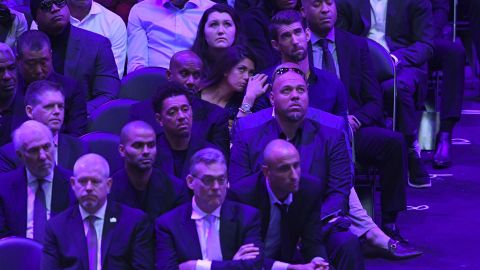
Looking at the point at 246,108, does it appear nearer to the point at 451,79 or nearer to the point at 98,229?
the point at 98,229

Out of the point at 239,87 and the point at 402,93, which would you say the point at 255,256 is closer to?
the point at 239,87

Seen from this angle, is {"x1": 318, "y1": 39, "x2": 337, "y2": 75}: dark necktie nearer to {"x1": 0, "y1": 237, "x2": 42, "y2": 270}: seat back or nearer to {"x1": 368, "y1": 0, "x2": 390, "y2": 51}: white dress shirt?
{"x1": 368, "y1": 0, "x2": 390, "y2": 51}: white dress shirt

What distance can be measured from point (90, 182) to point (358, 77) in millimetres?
2025

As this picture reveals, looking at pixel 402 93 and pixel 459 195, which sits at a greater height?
pixel 402 93

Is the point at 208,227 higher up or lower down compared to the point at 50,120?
lower down

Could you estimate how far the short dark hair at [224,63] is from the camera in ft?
20.0

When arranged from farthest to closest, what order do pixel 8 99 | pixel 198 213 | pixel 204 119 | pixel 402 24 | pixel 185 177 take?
1. pixel 402 24
2. pixel 8 99
3. pixel 204 119
4. pixel 185 177
5. pixel 198 213

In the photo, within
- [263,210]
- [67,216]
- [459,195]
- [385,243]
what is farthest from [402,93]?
[67,216]

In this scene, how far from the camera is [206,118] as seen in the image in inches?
223

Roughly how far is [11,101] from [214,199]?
1518 millimetres

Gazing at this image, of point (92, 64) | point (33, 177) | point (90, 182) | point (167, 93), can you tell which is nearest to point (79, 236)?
point (90, 182)

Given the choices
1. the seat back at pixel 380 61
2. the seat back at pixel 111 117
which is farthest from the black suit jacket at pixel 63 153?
the seat back at pixel 380 61

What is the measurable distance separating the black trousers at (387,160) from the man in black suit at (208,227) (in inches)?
57.0

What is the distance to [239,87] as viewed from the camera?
19.9ft
